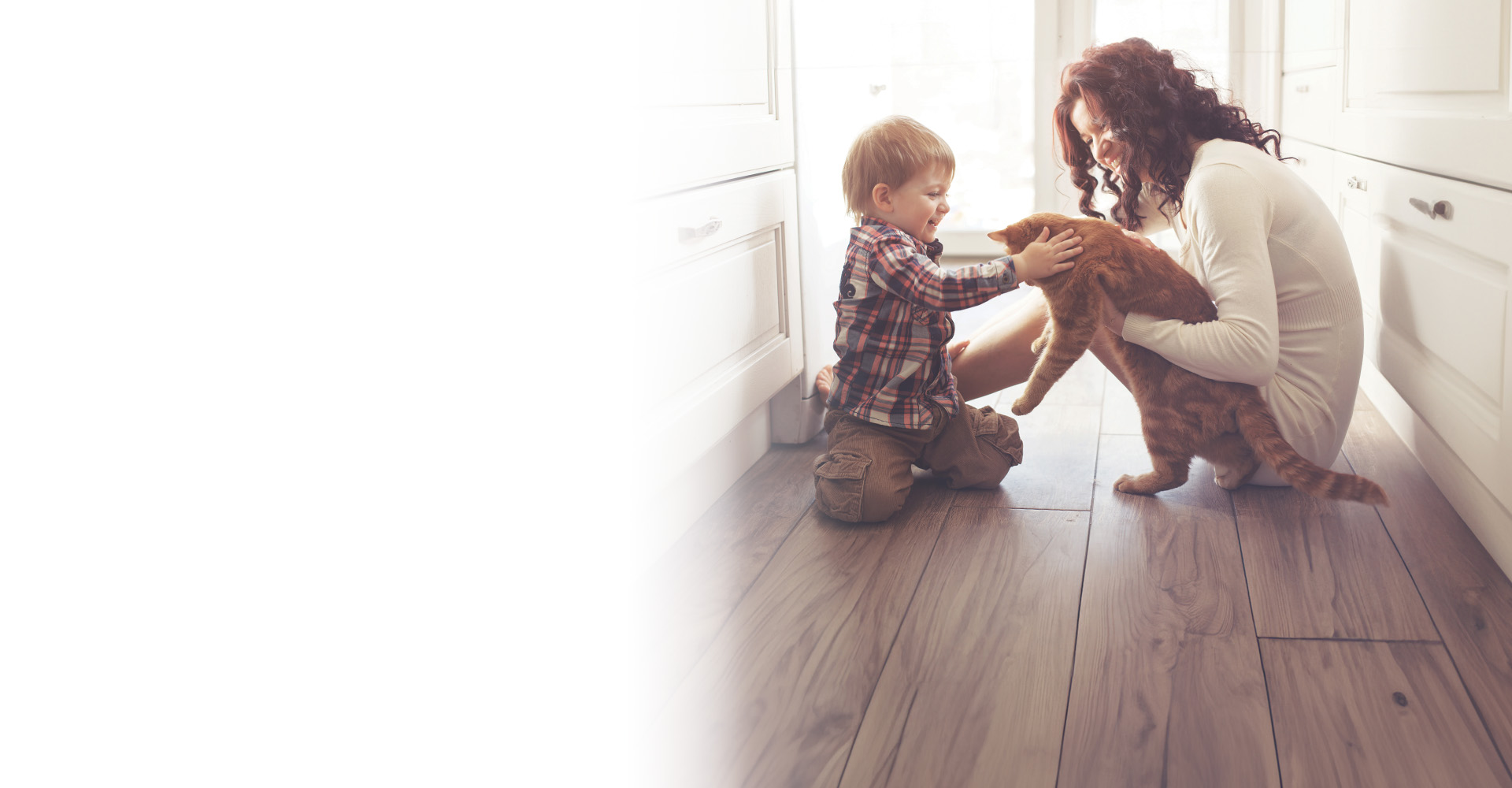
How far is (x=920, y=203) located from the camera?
154 centimetres

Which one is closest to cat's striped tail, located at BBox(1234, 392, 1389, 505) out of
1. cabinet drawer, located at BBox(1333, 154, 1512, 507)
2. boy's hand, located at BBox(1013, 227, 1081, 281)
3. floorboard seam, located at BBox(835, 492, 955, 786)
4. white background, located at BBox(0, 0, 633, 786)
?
cabinet drawer, located at BBox(1333, 154, 1512, 507)

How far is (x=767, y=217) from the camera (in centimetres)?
168

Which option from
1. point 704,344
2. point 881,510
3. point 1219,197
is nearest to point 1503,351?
point 1219,197

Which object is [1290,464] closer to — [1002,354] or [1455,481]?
[1455,481]

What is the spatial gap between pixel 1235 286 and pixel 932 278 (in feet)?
Result: 1.21

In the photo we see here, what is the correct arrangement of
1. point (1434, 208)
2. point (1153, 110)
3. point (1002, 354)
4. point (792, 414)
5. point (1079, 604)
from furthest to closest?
point (792, 414) → point (1002, 354) → point (1153, 110) → point (1434, 208) → point (1079, 604)

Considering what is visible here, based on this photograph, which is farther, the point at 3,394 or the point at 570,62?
the point at 570,62

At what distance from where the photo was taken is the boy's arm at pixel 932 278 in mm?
1418

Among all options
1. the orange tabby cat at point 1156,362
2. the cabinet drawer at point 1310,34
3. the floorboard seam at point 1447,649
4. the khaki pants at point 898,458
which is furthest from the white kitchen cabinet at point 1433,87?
the khaki pants at point 898,458

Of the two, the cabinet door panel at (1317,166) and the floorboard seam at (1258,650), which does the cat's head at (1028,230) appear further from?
the cabinet door panel at (1317,166)

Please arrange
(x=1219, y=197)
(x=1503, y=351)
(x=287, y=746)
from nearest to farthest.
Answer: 1. (x=287, y=746)
2. (x=1503, y=351)
3. (x=1219, y=197)

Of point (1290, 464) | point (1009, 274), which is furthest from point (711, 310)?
point (1290, 464)

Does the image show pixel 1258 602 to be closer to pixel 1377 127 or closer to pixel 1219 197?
pixel 1219 197

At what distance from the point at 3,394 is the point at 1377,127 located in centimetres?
173
